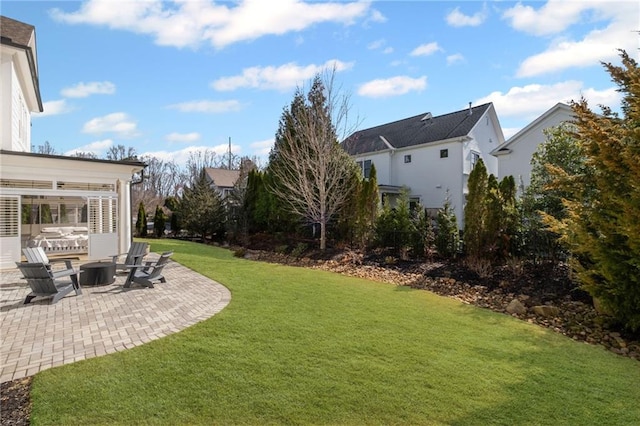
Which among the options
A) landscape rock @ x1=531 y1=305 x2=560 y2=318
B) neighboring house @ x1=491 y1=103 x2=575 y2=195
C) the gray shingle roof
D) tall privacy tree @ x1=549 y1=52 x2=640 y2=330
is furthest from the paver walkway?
neighboring house @ x1=491 y1=103 x2=575 y2=195

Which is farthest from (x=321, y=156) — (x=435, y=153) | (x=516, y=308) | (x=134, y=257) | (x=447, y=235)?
(x=435, y=153)

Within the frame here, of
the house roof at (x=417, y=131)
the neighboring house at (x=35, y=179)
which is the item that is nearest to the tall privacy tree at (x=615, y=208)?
the neighboring house at (x=35, y=179)

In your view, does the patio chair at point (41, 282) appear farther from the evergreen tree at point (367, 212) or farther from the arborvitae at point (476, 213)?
the arborvitae at point (476, 213)

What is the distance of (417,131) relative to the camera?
A: 25750mm

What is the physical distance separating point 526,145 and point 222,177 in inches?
1463

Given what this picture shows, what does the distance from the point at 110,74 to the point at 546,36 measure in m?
15.7

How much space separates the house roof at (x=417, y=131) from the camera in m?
22.9

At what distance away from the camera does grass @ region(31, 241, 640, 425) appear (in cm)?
327

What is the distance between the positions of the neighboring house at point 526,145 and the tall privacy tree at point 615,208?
12.4 metres

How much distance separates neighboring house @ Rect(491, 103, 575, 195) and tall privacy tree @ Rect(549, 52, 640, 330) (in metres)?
12.4

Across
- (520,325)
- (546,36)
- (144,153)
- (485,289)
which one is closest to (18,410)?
(520,325)

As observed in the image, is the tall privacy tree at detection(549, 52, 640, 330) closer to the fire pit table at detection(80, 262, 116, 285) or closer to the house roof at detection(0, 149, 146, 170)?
the fire pit table at detection(80, 262, 116, 285)

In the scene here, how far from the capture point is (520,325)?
21.5ft

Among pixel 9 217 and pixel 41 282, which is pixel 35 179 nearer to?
pixel 9 217
